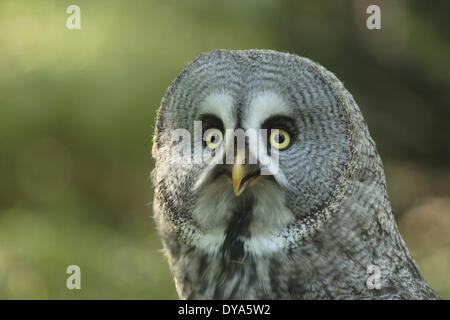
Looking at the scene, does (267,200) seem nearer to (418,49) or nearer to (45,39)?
(45,39)

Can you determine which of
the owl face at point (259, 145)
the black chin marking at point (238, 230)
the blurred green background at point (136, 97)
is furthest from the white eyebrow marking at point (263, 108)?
the blurred green background at point (136, 97)

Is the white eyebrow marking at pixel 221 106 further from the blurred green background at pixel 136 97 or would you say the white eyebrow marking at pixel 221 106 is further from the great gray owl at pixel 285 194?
the blurred green background at pixel 136 97

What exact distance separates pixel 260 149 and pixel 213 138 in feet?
0.55

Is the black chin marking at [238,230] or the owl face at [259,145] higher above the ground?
the owl face at [259,145]

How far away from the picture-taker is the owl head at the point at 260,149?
205 cm

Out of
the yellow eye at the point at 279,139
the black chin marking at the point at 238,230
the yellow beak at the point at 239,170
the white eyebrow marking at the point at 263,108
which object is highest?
the white eyebrow marking at the point at 263,108

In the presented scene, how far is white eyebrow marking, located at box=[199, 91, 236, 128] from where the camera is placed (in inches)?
81.4

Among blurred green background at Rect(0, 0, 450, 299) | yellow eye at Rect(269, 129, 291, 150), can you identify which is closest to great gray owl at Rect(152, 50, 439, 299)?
yellow eye at Rect(269, 129, 291, 150)

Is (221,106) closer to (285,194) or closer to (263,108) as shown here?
(263,108)

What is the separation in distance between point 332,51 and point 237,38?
115 centimetres

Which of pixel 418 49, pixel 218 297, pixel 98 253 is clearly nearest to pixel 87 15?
pixel 98 253

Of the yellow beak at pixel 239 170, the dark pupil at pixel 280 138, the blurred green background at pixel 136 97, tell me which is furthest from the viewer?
the blurred green background at pixel 136 97

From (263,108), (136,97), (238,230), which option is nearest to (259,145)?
(263,108)
